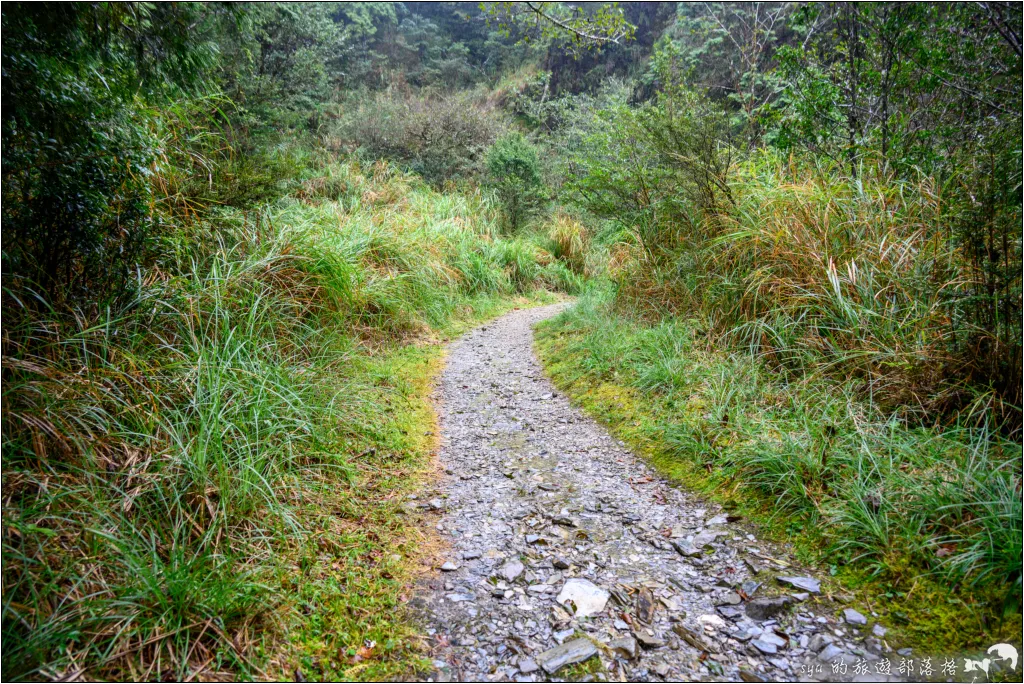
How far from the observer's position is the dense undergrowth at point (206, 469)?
192 centimetres

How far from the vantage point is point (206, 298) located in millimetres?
4133

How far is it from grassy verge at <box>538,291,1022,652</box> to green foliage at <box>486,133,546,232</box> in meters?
9.08

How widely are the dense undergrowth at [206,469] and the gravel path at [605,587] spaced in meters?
0.31

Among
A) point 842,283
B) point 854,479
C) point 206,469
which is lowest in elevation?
point 206,469

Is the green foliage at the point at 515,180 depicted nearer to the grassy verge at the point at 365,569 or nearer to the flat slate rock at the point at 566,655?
the grassy verge at the point at 365,569

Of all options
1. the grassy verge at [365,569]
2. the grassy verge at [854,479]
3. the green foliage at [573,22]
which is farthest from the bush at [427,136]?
the grassy verge at [365,569]

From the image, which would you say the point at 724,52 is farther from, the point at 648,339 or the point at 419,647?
the point at 419,647

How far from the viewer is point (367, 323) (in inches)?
242

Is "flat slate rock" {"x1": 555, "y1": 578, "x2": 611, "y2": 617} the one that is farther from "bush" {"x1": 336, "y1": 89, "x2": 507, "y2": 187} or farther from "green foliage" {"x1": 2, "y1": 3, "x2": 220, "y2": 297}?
"bush" {"x1": 336, "y1": 89, "x2": 507, "y2": 187}

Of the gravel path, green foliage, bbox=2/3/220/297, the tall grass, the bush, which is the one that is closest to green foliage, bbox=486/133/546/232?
the bush

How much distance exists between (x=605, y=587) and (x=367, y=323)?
4.37m

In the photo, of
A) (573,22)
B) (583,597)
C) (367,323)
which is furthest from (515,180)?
(583,597)

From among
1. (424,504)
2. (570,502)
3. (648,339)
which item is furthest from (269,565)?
(648,339)

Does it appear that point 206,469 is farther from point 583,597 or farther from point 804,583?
point 804,583
